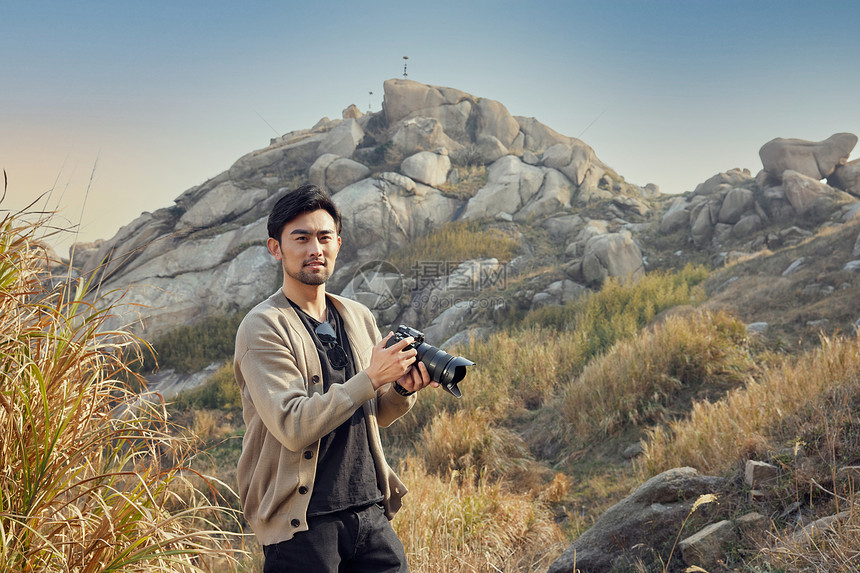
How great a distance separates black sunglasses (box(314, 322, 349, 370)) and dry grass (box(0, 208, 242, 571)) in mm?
743

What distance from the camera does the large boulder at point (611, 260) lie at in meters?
15.9

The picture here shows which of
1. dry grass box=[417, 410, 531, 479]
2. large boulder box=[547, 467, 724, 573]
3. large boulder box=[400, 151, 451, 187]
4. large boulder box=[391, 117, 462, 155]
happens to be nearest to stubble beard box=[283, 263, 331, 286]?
large boulder box=[547, 467, 724, 573]

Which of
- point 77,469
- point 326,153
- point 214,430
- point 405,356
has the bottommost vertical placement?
point 214,430

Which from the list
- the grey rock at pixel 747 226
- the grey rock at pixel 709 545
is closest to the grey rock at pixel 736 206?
the grey rock at pixel 747 226

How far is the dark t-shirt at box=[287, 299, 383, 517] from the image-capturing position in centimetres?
199

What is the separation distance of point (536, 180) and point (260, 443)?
26114 mm

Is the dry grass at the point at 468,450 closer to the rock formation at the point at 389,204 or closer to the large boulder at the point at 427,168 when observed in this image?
the rock formation at the point at 389,204

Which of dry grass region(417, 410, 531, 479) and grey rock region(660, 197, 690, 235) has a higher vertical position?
grey rock region(660, 197, 690, 235)

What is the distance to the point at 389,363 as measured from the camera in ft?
6.27

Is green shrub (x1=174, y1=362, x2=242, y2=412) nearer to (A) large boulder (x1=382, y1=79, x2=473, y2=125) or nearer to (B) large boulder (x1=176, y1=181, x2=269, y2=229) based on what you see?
(B) large boulder (x1=176, y1=181, x2=269, y2=229)

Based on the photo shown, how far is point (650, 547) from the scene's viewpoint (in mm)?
3416

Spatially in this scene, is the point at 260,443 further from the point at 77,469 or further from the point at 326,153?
the point at 326,153

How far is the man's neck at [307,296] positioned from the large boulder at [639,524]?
7.79 ft

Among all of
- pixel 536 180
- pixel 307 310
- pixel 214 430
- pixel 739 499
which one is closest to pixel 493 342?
pixel 214 430
